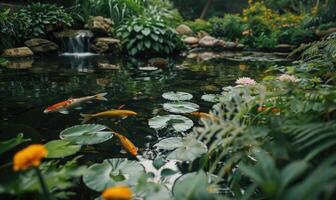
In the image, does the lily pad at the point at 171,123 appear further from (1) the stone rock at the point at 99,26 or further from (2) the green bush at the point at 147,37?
(1) the stone rock at the point at 99,26

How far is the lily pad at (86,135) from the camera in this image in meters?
2.10

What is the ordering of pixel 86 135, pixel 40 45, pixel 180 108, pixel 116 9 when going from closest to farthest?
pixel 86 135
pixel 180 108
pixel 40 45
pixel 116 9

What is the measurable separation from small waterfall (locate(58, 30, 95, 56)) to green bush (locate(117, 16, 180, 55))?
3.11 ft

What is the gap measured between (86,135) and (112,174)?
630 millimetres

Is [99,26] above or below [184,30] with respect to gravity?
above

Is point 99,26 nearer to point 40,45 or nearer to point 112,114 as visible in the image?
point 40,45

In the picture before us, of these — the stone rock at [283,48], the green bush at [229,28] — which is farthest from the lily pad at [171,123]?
the green bush at [229,28]

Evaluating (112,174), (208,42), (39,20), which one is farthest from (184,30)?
(112,174)

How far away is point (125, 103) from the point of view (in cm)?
351

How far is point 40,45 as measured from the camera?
777 cm

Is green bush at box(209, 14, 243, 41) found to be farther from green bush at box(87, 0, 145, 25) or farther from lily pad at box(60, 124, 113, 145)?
lily pad at box(60, 124, 113, 145)

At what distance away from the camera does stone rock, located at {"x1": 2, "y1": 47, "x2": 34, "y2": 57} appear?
6.96 m

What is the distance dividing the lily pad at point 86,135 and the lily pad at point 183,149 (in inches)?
15.7

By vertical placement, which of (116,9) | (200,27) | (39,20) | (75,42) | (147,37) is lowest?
(75,42)
